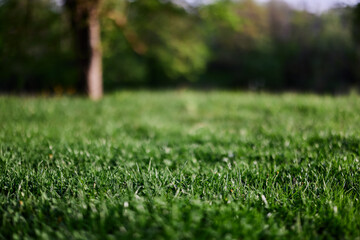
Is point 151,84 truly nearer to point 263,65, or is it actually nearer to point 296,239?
point 263,65

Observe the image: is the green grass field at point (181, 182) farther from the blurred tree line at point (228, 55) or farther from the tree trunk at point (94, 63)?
the blurred tree line at point (228, 55)

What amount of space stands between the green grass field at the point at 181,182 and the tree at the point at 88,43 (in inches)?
163

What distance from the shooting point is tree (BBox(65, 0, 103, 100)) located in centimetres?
748

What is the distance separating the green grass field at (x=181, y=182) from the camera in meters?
1.74

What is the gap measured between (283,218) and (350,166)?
4.00ft

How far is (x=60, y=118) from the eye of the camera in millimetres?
5449

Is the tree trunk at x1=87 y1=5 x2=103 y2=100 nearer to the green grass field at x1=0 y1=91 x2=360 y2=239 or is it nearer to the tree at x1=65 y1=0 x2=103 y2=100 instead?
the tree at x1=65 y1=0 x2=103 y2=100

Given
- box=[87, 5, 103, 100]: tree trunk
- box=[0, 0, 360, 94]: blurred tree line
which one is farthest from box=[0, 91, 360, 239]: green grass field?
box=[0, 0, 360, 94]: blurred tree line

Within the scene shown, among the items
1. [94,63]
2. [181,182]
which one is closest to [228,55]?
[94,63]

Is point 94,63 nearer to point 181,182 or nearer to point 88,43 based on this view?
point 88,43

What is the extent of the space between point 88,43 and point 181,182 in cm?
744

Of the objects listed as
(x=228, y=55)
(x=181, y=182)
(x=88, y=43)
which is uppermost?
(x=228, y=55)

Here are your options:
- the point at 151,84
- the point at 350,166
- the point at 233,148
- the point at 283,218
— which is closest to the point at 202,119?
the point at 233,148

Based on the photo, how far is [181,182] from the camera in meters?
2.32
